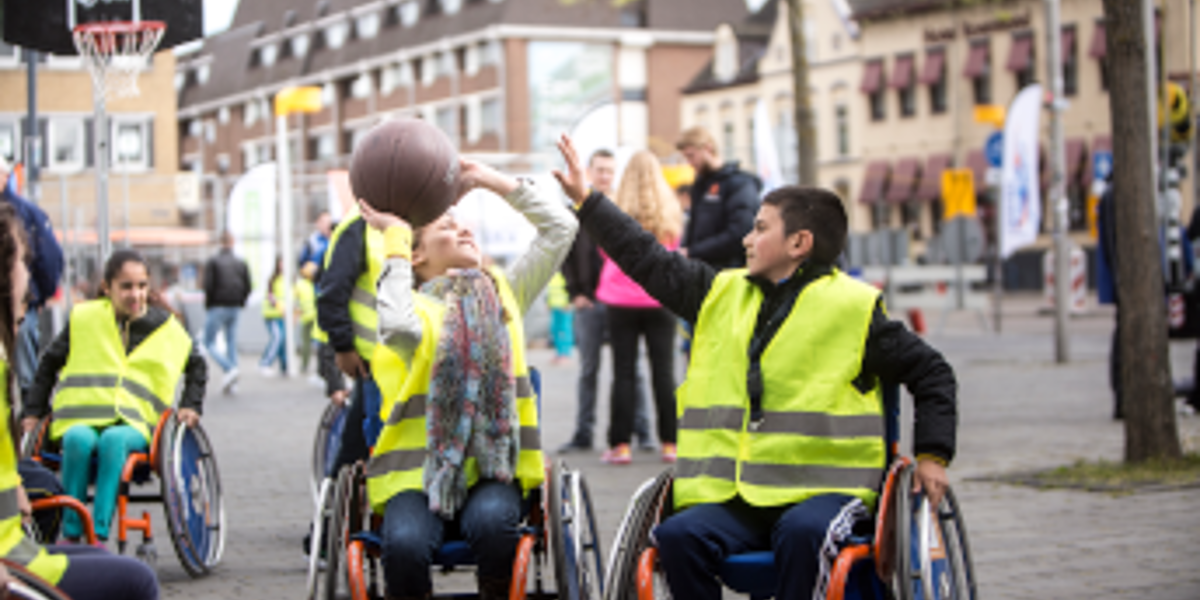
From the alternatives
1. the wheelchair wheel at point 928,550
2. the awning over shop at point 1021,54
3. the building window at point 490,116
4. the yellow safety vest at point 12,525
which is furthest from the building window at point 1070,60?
the yellow safety vest at point 12,525

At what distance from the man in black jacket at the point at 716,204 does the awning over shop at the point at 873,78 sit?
4944 cm

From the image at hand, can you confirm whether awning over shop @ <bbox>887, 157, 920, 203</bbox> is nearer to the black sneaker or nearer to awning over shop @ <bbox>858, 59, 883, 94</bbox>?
awning over shop @ <bbox>858, 59, 883, 94</bbox>

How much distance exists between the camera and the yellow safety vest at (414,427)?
4414mm

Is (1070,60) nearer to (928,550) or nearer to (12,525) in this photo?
(928,550)

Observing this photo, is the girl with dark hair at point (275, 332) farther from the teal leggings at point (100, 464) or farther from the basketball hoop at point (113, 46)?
the teal leggings at point (100, 464)

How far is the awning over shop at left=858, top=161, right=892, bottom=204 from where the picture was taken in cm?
5666

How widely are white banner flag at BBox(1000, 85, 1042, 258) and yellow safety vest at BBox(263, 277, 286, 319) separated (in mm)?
10293

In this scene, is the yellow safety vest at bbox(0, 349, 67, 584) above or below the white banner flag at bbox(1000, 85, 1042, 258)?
below

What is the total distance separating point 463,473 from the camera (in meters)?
4.37

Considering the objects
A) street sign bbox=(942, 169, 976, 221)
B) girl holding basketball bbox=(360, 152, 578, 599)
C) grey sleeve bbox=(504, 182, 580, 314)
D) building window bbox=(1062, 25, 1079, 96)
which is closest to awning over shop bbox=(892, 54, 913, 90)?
building window bbox=(1062, 25, 1079, 96)

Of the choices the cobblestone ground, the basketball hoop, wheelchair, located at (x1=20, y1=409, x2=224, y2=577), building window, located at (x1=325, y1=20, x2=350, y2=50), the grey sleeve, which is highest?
building window, located at (x1=325, y1=20, x2=350, y2=50)

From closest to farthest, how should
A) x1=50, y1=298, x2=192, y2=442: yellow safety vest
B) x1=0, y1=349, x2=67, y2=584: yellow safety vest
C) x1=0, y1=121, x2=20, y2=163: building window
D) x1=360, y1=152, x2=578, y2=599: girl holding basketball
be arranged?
x1=0, y1=349, x2=67, y2=584: yellow safety vest < x1=360, y1=152, x2=578, y2=599: girl holding basketball < x1=50, y1=298, x2=192, y2=442: yellow safety vest < x1=0, y1=121, x2=20, y2=163: building window

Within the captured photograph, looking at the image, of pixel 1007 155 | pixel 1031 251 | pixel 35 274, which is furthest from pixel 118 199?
pixel 1031 251

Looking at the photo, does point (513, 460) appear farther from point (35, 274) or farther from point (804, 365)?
point (35, 274)
